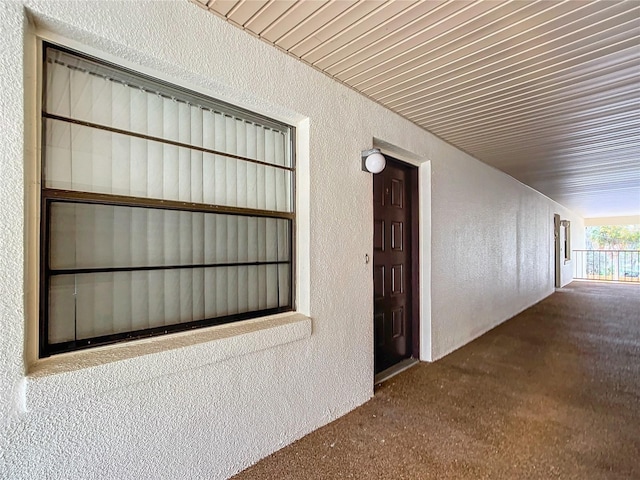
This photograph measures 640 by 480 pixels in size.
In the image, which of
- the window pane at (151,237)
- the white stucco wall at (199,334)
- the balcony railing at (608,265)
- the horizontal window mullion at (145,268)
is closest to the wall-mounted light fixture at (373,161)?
the white stucco wall at (199,334)

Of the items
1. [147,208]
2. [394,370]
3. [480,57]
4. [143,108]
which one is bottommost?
[394,370]

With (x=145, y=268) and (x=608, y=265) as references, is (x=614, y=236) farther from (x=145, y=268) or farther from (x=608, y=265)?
(x=145, y=268)

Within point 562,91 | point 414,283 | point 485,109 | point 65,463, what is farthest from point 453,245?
point 65,463

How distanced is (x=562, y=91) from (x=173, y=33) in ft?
8.63

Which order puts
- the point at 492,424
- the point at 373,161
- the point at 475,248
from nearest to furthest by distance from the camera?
the point at 492,424, the point at 373,161, the point at 475,248

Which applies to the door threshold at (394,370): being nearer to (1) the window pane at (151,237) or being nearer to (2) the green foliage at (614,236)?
(1) the window pane at (151,237)

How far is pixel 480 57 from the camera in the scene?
2.01m

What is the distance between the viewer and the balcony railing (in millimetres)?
10600

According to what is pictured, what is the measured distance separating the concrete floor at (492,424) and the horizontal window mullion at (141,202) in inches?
55.2

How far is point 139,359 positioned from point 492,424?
87.3 inches

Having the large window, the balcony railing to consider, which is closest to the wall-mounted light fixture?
the large window

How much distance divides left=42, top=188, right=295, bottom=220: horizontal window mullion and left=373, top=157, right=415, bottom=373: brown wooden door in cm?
134

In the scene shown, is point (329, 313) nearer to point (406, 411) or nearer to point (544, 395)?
point (406, 411)

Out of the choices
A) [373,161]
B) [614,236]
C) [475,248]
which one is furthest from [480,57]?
[614,236]
